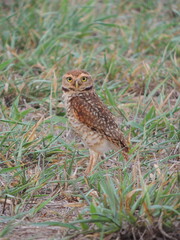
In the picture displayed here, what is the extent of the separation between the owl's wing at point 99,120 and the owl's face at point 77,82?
0.18 metres

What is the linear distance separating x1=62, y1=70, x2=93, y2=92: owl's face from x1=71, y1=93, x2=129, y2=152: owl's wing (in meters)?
0.18

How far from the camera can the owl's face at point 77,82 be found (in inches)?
213

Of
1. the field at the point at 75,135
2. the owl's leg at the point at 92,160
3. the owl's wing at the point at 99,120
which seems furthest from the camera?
the owl's wing at the point at 99,120

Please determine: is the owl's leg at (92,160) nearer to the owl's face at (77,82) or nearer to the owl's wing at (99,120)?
the owl's wing at (99,120)

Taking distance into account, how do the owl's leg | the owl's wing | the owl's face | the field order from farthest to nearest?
the owl's face
the owl's wing
the owl's leg
the field

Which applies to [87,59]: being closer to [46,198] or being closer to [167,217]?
[46,198]

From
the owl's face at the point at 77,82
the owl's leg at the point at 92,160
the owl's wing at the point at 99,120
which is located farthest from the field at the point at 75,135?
the owl's face at the point at 77,82

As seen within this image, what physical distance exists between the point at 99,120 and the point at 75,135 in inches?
27.5

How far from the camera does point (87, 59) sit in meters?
7.15

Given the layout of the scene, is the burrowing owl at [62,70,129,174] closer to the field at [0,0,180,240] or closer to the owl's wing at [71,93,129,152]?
the owl's wing at [71,93,129,152]

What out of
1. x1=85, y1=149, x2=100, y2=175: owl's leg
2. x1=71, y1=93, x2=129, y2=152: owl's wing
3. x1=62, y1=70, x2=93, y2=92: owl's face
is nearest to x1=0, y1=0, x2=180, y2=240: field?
x1=85, y1=149, x2=100, y2=175: owl's leg

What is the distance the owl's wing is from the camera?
5.13 metres

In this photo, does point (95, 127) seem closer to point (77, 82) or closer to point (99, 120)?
point (99, 120)

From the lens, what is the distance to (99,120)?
17.0 ft
